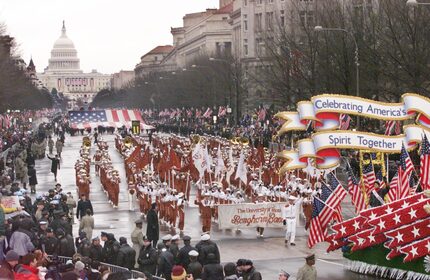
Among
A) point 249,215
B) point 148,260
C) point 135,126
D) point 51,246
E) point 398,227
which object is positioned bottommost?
point 249,215

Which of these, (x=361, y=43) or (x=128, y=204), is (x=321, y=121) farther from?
(x=361, y=43)

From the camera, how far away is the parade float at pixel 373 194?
1933 centimetres

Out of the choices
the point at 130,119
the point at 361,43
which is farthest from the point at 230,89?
the point at 361,43

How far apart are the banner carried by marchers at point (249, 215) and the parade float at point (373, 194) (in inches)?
161

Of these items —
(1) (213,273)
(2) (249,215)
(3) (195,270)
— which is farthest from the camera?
(2) (249,215)

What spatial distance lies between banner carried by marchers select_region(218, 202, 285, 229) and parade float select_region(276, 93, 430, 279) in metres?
4.09

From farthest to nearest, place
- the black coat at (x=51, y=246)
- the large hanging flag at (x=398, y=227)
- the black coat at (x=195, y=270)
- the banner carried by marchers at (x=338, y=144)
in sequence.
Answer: the banner carried by marchers at (x=338, y=144) → the large hanging flag at (x=398, y=227) → the black coat at (x=51, y=246) → the black coat at (x=195, y=270)

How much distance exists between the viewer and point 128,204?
35.2 meters

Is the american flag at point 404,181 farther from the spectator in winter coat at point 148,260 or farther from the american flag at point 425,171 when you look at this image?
the spectator in winter coat at point 148,260

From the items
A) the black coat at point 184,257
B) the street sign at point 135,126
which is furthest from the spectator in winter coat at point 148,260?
the street sign at point 135,126

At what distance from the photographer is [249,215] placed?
27000 mm

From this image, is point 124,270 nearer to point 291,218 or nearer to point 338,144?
point 338,144

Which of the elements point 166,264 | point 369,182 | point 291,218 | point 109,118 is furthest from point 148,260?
point 109,118

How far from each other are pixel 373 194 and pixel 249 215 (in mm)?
5335
